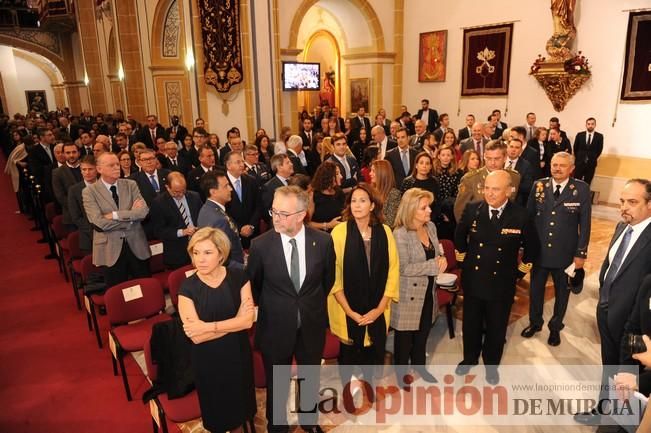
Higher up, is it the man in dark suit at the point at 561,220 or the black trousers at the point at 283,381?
the man in dark suit at the point at 561,220

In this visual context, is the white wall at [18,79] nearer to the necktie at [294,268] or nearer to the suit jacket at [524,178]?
the suit jacket at [524,178]

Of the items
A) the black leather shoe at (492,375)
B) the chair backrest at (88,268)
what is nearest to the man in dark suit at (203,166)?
the chair backrest at (88,268)

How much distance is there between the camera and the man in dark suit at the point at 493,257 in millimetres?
3291

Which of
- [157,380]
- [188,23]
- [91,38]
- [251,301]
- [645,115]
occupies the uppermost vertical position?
[91,38]

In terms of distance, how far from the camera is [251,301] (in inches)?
104

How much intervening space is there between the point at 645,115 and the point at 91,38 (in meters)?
19.6

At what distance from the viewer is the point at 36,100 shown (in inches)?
1128

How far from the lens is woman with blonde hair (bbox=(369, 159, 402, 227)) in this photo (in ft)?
14.0

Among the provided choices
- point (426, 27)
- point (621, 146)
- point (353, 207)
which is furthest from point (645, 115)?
point (353, 207)

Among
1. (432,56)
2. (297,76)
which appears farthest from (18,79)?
(432,56)

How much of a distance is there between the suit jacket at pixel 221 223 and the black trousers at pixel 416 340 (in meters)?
1.36

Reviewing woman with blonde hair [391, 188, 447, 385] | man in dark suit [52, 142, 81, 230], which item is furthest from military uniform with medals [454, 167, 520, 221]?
man in dark suit [52, 142, 81, 230]

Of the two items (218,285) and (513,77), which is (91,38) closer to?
(513,77)

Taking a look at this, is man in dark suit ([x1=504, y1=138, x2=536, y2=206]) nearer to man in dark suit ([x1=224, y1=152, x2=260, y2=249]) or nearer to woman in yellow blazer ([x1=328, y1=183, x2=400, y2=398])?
woman in yellow blazer ([x1=328, y1=183, x2=400, y2=398])
